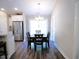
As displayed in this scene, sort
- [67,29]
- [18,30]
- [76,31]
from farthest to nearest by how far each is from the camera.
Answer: [18,30] → [67,29] → [76,31]

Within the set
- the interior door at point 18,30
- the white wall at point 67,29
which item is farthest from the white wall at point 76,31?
the interior door at point 18,30

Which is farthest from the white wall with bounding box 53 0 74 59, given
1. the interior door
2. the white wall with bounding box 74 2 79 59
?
the interior door

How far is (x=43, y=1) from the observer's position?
713 centimetres

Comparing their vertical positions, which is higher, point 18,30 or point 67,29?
point 67,29

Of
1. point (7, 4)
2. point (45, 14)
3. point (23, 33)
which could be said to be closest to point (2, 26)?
point (23, 33)

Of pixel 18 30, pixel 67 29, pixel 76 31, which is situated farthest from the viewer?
pixel 18 30

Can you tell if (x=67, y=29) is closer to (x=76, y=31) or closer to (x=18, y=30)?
(x=76, y=31)

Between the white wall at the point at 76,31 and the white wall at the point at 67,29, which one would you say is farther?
the white wall at the point at 67,29

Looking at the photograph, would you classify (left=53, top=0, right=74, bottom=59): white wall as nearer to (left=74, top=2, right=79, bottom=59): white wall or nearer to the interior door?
(left=74, top=2, right=79, bottom=59): white wall

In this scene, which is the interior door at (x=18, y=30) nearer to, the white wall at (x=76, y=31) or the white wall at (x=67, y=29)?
the white wall at (x=67, y=29)

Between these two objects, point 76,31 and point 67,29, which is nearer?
point 76,31

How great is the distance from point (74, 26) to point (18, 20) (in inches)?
257

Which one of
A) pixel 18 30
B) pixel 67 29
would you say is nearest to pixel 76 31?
pixel 67 29

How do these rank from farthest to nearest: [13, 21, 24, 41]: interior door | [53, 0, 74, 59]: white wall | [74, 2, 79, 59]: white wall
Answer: [13, 21, 24, 41]: interior door → [53, 0, 74, 59]: white wall → [74, 2, 79, 59]: white wall
